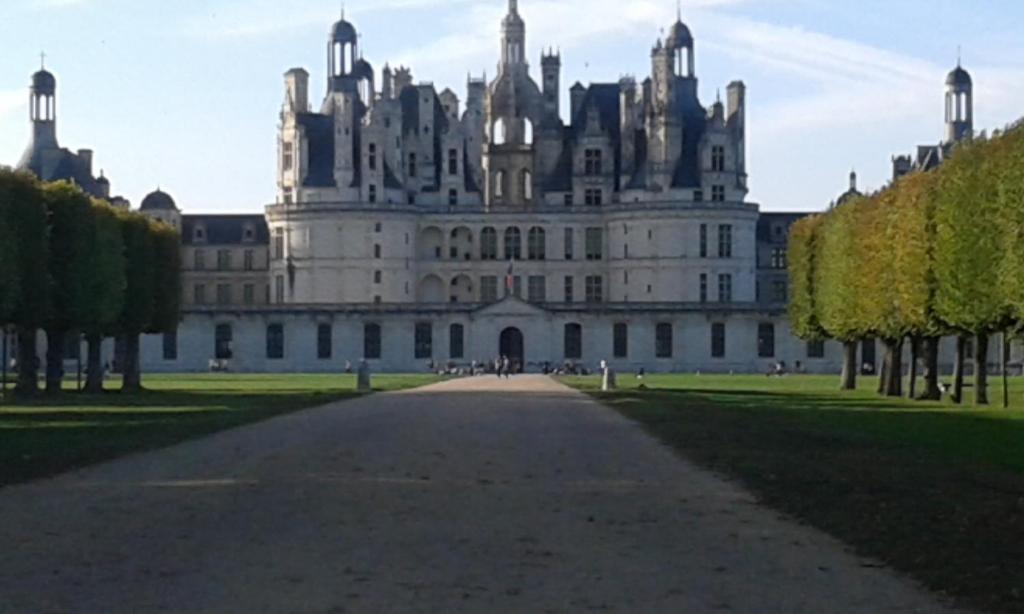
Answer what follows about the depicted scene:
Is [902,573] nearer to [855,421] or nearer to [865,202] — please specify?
[855,421]

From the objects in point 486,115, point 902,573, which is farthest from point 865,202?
point 486,115

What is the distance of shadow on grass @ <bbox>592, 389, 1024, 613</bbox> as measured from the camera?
13875mm

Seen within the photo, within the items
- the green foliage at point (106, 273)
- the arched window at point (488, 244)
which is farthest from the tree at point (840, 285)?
the arched window at point (488, 244)

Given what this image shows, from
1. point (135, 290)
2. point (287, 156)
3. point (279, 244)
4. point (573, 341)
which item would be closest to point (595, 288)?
point (573, 341)

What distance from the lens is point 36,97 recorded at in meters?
128

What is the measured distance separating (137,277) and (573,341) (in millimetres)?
49920

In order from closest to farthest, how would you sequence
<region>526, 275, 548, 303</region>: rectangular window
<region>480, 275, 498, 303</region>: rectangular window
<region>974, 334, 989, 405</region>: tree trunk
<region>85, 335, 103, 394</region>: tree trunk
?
<region>974, 334, 989, 405</region>: tree trunk
<region>85, 335, 103, 394</region>: tree trunk
<region>526, 275, 548, 303</region>: rectangular window
<region>480, 275, 498, 303</region>: rectangular window

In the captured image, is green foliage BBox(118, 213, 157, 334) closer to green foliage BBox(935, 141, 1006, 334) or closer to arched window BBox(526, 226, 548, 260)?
green foliage BBox(935, 141, 1006, 334)

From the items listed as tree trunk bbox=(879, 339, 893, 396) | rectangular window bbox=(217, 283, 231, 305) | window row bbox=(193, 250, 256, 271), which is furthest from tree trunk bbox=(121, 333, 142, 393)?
window row bbox=(193, 250, 256, 271)

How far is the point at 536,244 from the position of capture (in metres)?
126

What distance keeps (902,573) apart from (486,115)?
377ft

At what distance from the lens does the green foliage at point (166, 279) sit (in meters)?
69.0

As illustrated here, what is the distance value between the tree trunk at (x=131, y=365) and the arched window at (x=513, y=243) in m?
60.7

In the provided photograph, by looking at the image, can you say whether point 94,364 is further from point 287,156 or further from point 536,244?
point 536,244
